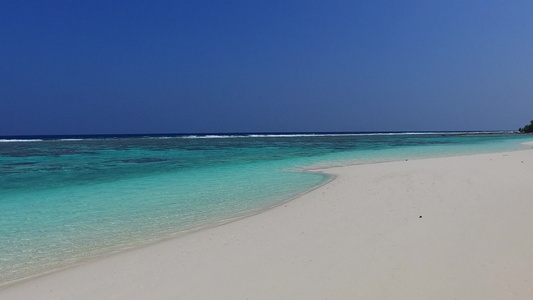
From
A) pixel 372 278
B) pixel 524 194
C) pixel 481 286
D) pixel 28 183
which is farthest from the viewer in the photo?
pixel 28 183

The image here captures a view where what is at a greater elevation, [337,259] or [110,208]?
A: [337,259]

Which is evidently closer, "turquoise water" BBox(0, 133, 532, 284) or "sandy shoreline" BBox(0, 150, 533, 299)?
"sandy shoreline" BBox(0, 150, 533, 299)

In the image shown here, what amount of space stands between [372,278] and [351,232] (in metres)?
1.63

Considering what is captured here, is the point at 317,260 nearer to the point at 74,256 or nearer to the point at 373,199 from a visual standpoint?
the point at 74,256

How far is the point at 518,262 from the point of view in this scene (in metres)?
3.78

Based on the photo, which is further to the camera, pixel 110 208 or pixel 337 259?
pixel 110 208

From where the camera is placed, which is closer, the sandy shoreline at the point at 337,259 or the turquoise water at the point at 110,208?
the sandy shoreline at the point at 337,259

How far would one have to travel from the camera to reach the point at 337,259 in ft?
13.5

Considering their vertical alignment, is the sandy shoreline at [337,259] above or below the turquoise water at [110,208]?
above

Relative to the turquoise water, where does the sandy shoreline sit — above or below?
above

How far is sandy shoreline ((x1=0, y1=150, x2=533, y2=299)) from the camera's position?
11.1 ft

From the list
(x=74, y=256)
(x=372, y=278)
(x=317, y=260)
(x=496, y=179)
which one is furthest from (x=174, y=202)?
(x=496, y=179)

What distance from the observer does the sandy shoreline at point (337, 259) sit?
134 inches

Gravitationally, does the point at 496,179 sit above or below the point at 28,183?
above
